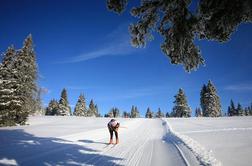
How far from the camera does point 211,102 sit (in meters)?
73.1

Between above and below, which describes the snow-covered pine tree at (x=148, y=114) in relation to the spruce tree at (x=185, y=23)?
above

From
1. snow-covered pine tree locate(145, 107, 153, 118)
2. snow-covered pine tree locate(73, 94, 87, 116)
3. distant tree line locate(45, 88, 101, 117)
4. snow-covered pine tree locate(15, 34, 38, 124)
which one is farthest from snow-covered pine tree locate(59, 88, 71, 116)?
snow-covered pine tree locate(145, 107, 153, 118)

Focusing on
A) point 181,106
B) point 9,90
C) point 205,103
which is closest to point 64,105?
point 181,106

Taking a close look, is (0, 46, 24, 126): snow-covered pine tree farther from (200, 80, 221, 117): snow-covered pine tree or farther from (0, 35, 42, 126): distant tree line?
(200, 80, 221, 117): snow-covered pine tree

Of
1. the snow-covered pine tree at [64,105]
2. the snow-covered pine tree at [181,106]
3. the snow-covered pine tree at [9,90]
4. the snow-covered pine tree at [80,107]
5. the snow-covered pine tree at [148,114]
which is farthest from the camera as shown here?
the snow-covered pine tree at [148,114]

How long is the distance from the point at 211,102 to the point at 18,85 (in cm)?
5744

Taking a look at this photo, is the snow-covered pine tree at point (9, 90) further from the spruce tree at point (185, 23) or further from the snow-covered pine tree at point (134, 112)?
the snow-covered pine tree at point (134, 112)

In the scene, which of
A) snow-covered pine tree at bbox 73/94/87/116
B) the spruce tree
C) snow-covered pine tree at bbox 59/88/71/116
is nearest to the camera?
the spruce tree

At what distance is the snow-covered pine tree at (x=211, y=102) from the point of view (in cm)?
7250

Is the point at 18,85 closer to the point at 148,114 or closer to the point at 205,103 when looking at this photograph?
the point at 205,103

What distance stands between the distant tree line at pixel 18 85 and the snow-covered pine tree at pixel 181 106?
51452mm

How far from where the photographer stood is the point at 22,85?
3431 centimetres

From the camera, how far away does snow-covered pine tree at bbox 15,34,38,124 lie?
34.7 meters

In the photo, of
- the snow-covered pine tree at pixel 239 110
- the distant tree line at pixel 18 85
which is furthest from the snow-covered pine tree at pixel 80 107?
the snow-covered pine tree at pixel 239 110
